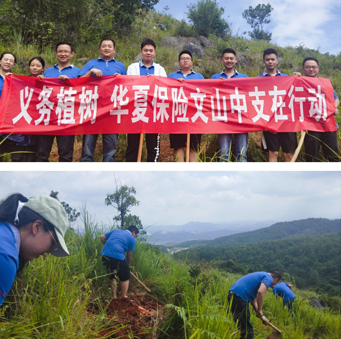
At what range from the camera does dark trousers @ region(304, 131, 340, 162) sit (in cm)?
453

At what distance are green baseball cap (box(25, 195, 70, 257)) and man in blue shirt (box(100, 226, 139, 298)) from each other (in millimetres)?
388

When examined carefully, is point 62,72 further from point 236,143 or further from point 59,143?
point 236,143

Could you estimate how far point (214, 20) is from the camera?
1530 centimetres

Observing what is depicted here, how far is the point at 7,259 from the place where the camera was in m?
2.84

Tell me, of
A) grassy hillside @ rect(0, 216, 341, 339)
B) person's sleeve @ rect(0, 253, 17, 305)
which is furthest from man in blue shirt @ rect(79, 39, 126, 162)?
person's sleeve @ rect(0, 253, 17, 305)

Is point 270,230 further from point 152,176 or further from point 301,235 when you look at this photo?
point 152,176

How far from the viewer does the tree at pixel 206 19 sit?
1446 cm

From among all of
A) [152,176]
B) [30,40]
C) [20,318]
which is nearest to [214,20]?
[30,40]

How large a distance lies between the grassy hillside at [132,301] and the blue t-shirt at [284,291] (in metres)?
0.06

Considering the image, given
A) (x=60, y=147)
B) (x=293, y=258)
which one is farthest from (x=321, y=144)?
(x=60, y=147)

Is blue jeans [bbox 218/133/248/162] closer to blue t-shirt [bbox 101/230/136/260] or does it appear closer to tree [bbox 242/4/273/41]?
blue t-shirt [bbox 101/230/136/260]

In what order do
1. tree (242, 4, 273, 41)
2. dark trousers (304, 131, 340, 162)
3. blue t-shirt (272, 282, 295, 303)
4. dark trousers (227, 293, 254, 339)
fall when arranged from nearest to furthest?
dark trousers (227, 293, 254, 339) → blue t-shirt (272, 282, 295, 303) → dark trousers (304, 131, 340, 162) → tree (242, 4, 273, 41)

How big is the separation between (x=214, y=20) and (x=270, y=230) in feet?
47.9

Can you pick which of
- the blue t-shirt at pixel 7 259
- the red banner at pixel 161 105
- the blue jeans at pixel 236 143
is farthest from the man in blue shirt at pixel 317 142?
the blue t-shirt at pixel 7 259
